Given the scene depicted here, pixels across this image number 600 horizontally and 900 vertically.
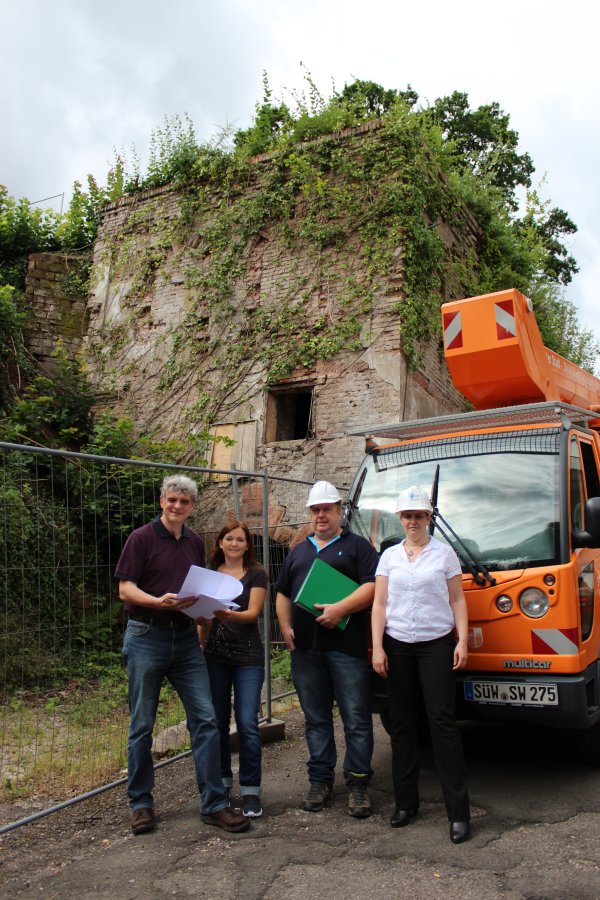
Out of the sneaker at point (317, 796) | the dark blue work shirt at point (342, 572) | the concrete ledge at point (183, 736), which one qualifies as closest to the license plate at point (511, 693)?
the dark blue work shirt at point (342, 572)

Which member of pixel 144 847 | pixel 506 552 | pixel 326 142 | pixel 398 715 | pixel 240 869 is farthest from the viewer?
pixel 326 142

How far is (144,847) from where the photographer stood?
13.0 ft

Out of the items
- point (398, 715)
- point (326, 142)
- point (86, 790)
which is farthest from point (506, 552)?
point (326, 142)

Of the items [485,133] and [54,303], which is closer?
[54,303]

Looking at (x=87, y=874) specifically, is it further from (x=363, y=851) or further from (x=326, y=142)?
(x=326, y=142)

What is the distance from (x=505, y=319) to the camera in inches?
239

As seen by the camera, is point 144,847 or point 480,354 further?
point 480,354

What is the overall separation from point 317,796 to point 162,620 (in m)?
1.44

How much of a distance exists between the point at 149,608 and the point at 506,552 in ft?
7.35

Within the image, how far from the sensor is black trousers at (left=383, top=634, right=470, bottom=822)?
400 cm

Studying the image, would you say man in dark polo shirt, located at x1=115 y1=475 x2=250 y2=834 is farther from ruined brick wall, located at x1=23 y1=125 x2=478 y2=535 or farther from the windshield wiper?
ruined brick wall, located at x1=23 y1=125 x2=478 y2=535

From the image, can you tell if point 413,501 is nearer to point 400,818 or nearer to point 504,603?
point 504,603

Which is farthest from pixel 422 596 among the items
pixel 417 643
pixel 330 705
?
pixel 330 705

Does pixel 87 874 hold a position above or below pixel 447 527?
below
